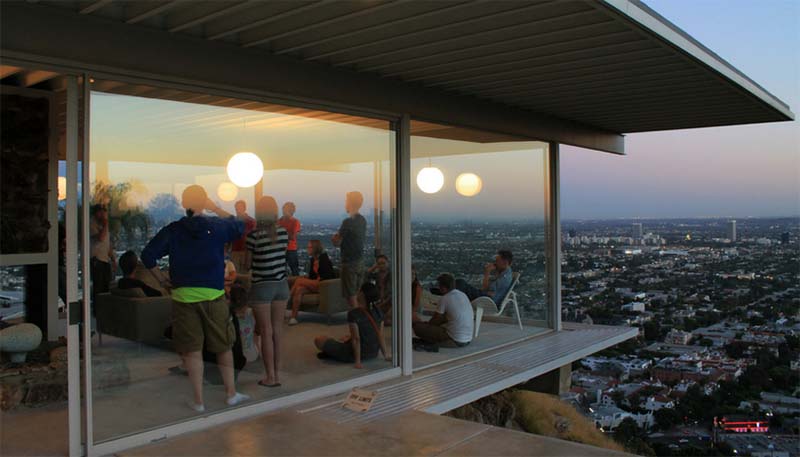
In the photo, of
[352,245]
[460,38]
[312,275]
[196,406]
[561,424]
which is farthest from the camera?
[561,424]

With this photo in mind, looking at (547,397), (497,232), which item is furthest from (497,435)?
(547,397)

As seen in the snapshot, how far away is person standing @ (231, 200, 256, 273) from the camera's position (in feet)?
14.5

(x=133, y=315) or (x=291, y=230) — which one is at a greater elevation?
(x=291, y=230)

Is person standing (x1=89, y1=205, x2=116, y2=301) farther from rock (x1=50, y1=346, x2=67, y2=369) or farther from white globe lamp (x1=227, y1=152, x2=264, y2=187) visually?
rock (x1=50, y1=346, x2=67, y2=369)

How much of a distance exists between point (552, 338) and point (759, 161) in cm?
833

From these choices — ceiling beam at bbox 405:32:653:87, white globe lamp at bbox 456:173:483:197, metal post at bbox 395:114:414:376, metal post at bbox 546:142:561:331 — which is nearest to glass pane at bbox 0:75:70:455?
metal post at bbox 395:114:414:376

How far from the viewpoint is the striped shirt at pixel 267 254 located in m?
4.58

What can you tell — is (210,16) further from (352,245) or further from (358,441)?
(358,441)

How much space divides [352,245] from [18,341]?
2.77 m

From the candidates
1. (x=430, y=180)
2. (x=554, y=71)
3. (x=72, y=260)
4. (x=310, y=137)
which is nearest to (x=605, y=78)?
(x=554, y=71)

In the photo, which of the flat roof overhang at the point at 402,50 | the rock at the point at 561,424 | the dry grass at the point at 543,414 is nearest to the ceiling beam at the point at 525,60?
the flat roof overhang at the point at 402,50

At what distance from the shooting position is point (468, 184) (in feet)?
22.2

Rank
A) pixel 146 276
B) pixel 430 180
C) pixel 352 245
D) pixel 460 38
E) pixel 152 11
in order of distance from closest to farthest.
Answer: pixel 152 11
pixel 146 276
pixel 460 38
pixel 352 245
pixel 430 180

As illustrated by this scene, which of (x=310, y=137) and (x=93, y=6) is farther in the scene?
(x=310, y=137)
